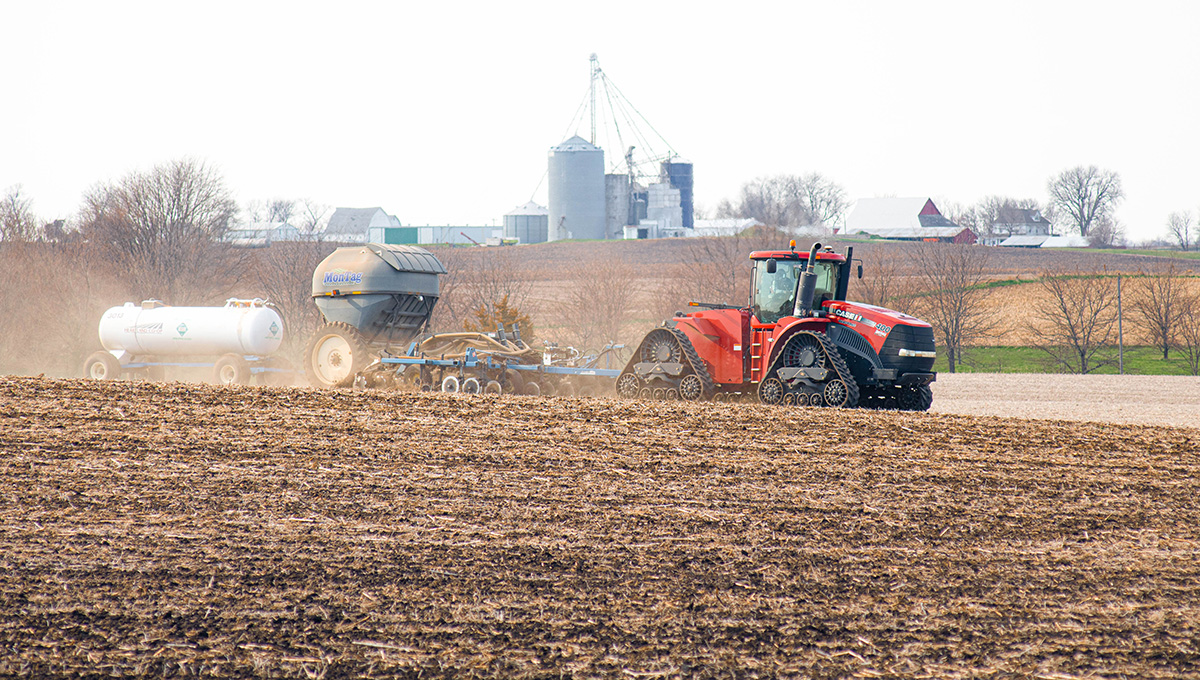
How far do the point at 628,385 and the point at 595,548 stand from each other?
8368 mm

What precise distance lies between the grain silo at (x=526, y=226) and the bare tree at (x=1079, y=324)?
188 ft

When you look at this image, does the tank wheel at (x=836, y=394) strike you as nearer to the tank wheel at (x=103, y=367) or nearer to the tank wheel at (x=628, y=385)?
the tank wheel at (x=628, y=385)

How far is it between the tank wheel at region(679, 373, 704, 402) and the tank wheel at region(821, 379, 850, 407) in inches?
80.8

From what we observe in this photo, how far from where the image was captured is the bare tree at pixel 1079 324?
1545 inches

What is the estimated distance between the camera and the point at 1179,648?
6055mm

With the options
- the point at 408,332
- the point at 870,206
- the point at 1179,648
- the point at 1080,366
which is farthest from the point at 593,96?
the point at 1179,648

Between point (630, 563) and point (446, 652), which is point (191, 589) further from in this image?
point (630, 563)

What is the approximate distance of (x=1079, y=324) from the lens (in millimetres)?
40000

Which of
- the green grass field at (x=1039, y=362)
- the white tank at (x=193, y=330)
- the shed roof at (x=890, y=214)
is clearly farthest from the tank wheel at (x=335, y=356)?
the shed roof at (x=890, y=214)

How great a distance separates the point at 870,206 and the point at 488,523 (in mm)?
94052

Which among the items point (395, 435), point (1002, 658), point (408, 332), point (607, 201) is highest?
point (607, 201)

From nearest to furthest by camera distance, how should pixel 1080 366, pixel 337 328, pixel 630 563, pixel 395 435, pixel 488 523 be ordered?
pixel 630 563 → pixel 488 523 → pixel 395 435 → pixel 337 328 → pixel 1080 366

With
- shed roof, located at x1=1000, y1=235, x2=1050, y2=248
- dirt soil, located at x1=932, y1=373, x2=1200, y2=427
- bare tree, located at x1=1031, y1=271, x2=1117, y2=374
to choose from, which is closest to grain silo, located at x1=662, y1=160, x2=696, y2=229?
shed roof, located at x1=1000, y1=235, x2=1050, y2=248

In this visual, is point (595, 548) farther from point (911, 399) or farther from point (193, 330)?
point (193, 330)
